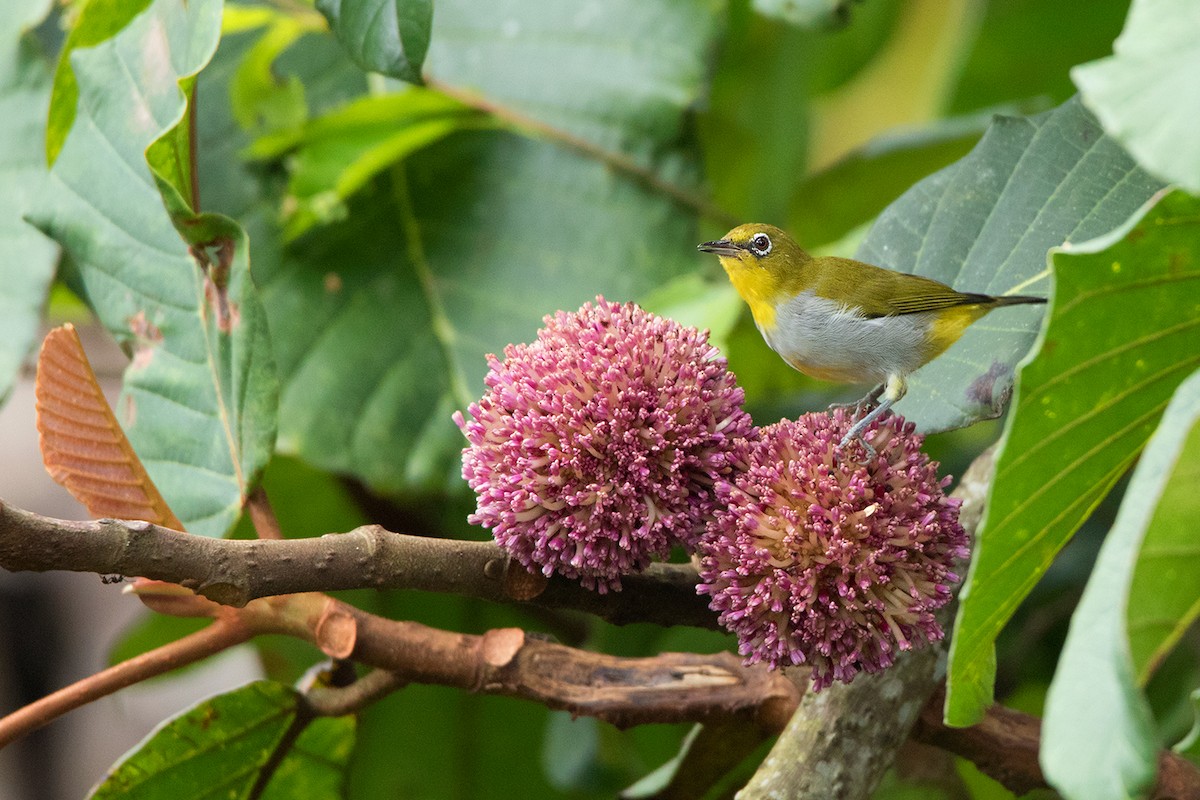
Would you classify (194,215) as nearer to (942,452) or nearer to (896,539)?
(896,539)

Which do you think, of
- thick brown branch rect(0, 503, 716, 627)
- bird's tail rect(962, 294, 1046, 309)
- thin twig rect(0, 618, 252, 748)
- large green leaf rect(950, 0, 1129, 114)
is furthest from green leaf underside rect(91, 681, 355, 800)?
large green leaf rect(950, 0, 1129, 114)

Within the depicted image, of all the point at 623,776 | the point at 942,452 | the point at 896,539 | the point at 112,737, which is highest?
the point at 896,539

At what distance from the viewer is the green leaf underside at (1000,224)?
2.73 ft

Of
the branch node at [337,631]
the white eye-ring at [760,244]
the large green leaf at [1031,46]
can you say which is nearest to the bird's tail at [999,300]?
the white eye-ring at [760,244]

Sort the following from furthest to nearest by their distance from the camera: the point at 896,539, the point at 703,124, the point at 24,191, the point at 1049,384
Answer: the point at 703,124
the point at 24,191
the point at 896,539
the point at 1049,384

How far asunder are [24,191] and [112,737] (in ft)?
5.21

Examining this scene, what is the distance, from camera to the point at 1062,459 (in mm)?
591

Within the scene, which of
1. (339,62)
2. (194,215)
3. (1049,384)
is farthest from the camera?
(339,62)

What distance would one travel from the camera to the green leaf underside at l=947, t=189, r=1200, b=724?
1.80 feet

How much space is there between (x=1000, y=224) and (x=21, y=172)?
1009 millimetres

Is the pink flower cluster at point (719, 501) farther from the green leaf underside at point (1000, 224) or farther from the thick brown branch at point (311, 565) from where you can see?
the green leaf underside at point (1000, 224)

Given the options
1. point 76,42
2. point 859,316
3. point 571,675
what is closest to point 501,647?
point 571,675

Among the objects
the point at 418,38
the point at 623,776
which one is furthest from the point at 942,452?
the point at 418,38

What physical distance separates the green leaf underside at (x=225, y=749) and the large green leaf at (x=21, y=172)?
0.50m
